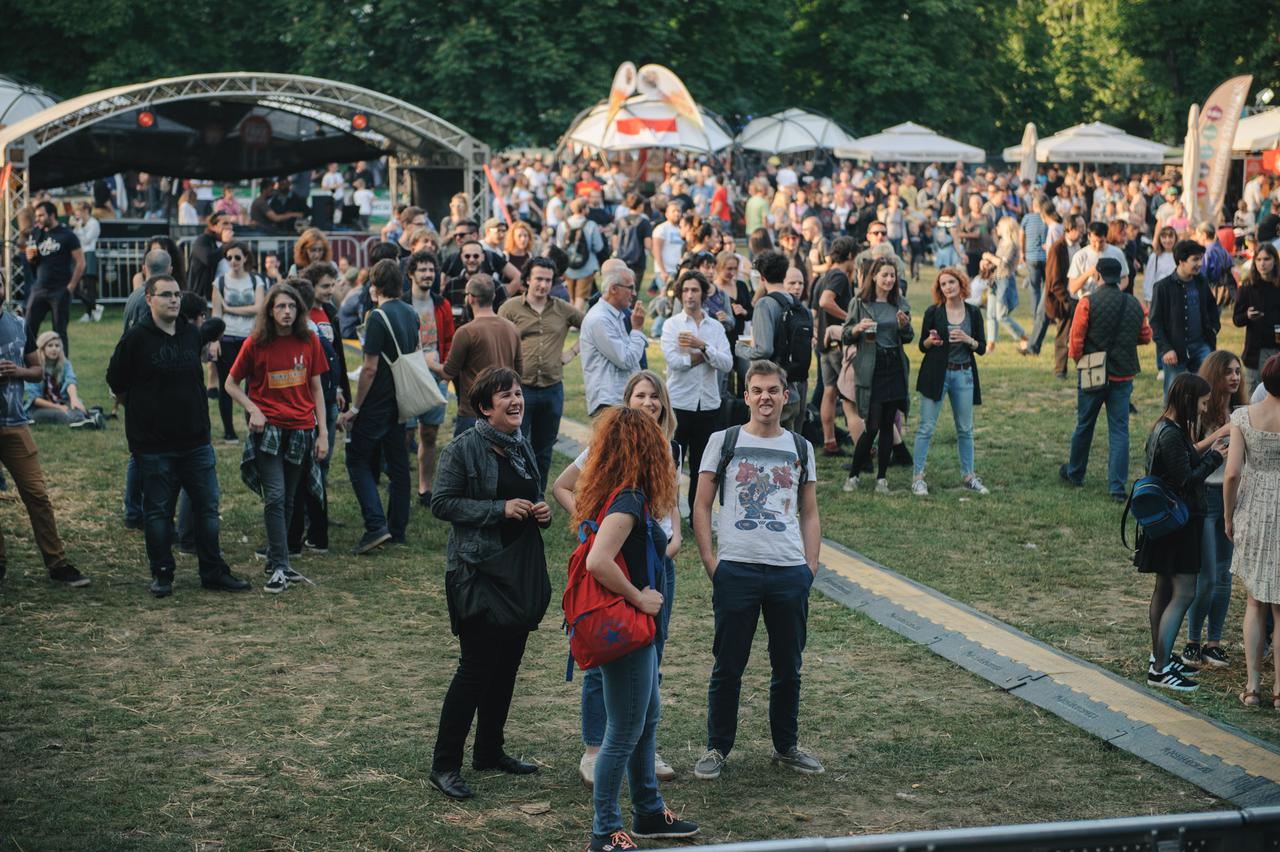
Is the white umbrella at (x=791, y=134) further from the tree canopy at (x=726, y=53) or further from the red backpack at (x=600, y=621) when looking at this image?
the red backpack at (x=600, y=621)

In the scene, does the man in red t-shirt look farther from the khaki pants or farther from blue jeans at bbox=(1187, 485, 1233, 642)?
blue jeans at bbox=(1187, 485, 1233, 642)

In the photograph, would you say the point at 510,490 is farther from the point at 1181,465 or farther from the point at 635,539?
the point at 1181,465

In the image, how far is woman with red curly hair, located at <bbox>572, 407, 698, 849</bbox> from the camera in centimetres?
523

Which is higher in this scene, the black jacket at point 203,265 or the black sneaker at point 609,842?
the black jacket at point 203,265

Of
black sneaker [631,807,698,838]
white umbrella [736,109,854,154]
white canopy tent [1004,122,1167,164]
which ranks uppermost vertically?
white umbrella [736,109,854,154]

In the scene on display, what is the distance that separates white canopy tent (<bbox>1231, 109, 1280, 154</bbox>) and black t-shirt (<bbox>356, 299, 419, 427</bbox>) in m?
23.4

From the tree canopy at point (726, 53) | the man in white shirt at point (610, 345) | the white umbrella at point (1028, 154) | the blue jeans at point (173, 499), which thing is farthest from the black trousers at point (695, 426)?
the tree canopy at point (726, 53)

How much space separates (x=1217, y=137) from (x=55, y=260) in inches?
712

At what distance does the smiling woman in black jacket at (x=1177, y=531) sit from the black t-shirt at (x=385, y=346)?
479cm

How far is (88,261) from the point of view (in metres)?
22.4

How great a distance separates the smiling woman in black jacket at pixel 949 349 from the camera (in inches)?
434

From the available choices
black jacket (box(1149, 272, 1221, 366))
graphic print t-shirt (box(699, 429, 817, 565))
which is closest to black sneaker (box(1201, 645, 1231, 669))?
graphic print t-shirt (box(699, 429, 817, 565))

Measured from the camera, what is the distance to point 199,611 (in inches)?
334

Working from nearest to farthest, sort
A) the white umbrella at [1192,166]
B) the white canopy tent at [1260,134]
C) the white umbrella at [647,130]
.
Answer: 1. the white umbrella at [1192,166]
2. the white canopy tent at [1260,134]
3. the white umbrella at [647,130]
